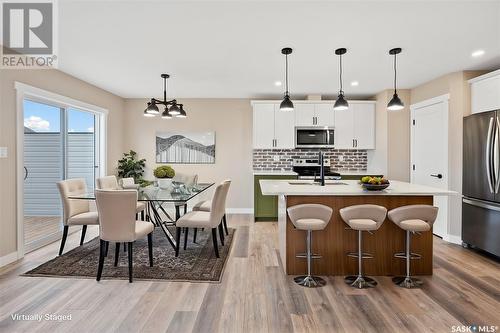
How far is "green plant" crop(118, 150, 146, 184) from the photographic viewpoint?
583cm

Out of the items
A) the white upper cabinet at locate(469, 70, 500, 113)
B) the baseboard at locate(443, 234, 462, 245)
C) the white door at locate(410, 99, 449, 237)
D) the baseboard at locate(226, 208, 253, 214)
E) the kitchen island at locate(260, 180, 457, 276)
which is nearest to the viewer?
the kitchen island at locate(260, 180, 457, 276)

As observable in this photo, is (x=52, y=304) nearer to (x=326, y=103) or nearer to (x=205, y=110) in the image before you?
(x=205, y=110)

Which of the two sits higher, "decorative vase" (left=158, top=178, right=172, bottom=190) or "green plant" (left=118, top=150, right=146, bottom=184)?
"green plant" (left=118, top=150, right=146, bottom=184)

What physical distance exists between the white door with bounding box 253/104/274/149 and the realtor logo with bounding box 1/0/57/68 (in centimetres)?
333

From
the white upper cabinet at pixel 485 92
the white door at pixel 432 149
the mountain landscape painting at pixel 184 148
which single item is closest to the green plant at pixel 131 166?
the mountain landscape painting at pixel 184 148

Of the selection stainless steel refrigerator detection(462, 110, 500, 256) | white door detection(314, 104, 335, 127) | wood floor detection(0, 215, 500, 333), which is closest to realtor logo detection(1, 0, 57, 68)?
wood floor detection(0, 215, 500, 333)

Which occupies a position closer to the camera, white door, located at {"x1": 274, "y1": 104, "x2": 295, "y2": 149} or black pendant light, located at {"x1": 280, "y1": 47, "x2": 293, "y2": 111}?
black pendant light, located at {"x1": 280, "y1": 47, "x2": 293, "y2": 111}

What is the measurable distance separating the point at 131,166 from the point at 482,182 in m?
5.80

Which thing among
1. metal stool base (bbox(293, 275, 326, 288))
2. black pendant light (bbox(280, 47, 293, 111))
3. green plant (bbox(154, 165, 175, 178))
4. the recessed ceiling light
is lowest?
metal stool base (bbox(293, 275, 326, 288))

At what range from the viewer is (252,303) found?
244 cm

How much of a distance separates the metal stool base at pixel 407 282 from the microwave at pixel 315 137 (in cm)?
315

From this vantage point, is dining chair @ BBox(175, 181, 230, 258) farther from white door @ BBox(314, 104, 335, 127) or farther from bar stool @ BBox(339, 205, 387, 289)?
white door @ BBox(314, 104, 335, 127)

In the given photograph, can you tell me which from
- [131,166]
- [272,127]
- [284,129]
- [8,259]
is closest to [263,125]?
[272,127]

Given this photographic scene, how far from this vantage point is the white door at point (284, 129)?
5641mm
